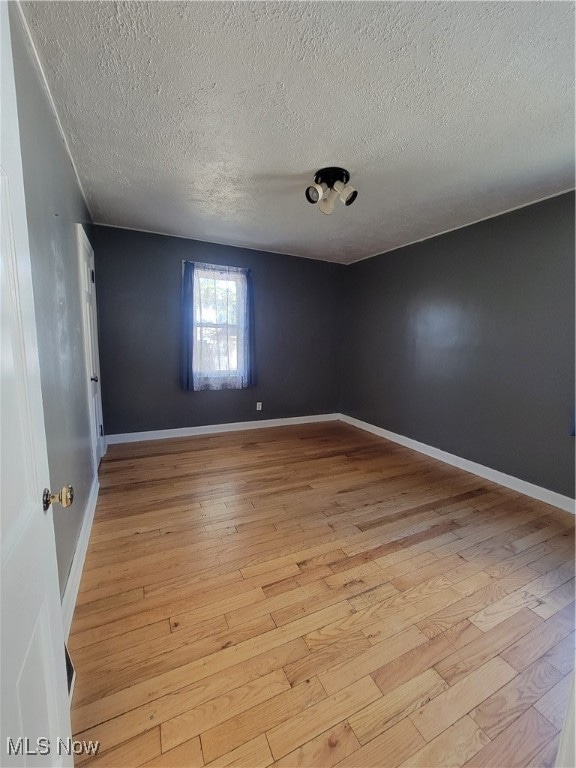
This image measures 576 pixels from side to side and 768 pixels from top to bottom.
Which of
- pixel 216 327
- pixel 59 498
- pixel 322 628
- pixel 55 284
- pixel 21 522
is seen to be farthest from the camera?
pixel 216 327

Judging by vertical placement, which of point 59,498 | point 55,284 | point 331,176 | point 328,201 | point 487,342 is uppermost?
point 331,176

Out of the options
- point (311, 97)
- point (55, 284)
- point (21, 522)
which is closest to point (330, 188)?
point (311, 97)

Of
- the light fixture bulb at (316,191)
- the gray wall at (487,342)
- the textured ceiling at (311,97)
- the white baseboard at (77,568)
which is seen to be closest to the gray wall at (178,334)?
the gray wall at (487,342)

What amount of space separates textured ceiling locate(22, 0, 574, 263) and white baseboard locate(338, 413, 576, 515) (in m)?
2.35

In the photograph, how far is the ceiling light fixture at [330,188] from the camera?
2.09 meters

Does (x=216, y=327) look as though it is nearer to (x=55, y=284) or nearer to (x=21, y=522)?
(x=55, y=284)

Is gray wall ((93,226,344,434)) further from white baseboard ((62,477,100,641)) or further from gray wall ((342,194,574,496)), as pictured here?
white baseboard ((62,477,100,641))

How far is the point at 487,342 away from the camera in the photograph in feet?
9.81

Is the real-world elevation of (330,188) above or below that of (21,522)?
above

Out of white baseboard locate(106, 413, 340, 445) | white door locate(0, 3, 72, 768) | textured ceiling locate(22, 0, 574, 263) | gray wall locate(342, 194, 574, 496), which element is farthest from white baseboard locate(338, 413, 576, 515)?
white door locate(0, 3, 72, 768)

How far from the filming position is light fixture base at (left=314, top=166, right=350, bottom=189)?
2.12m

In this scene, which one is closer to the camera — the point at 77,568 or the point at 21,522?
the point at 21,522

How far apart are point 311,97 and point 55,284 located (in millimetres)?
1546

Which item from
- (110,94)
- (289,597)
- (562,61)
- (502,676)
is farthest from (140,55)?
(502,676)
